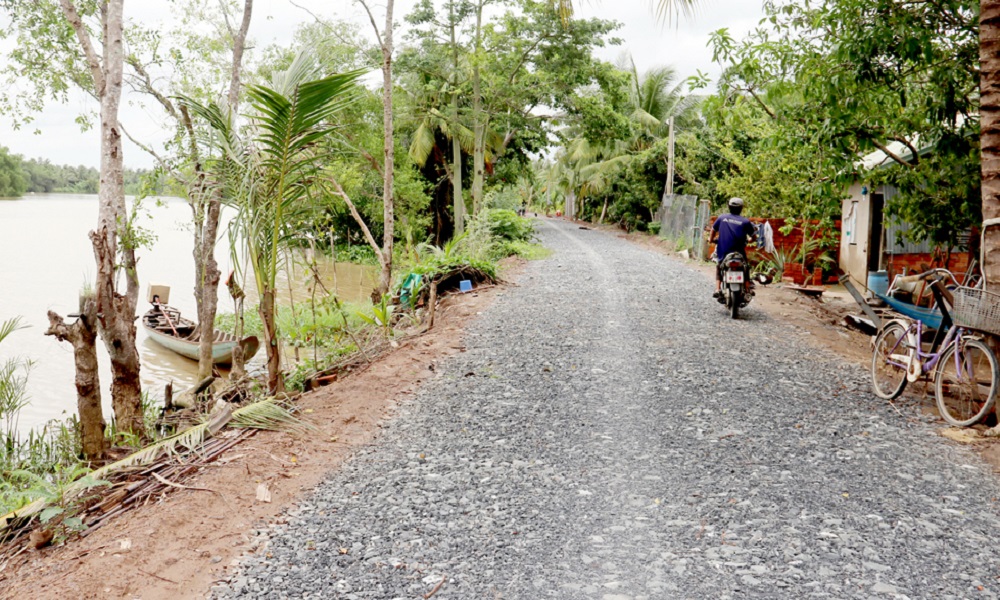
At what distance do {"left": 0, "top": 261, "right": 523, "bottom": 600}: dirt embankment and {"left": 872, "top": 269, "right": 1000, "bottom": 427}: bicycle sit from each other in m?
4.28

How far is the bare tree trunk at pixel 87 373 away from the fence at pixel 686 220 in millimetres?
15486

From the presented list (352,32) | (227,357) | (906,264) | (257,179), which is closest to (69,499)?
(257,179)

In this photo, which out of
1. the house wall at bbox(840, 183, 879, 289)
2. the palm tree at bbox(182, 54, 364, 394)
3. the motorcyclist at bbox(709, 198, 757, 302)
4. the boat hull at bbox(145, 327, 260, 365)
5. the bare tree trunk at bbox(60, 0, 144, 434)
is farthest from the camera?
the house wall at bbox(840, 183, 879, 289)

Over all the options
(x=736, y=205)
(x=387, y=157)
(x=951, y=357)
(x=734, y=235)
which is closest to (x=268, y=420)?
(x=951, y=357)

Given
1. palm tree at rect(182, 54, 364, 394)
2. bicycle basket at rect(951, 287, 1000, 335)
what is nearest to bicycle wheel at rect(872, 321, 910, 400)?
bicycle basket at rect(951, 287, 1000, 335)

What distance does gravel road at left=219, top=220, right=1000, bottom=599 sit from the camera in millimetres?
3340

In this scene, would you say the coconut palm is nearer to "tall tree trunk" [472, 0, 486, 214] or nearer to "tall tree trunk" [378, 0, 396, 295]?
"tall tree trunk" [472, 0, 486, 214]

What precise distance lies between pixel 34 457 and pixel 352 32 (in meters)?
20.9

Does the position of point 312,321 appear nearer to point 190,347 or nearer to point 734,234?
point 190,347

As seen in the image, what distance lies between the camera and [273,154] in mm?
5738

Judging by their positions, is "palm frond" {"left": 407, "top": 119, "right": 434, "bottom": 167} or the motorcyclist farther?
"palm frond" {"left": 407, "top": 119, "right": 434, "bottom": 167}

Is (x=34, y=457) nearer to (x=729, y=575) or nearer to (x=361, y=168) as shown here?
(x=729, y=575)

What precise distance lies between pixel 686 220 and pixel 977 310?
17.8 metres

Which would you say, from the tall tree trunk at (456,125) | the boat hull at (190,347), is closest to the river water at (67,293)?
the boat hull at (190,347)
